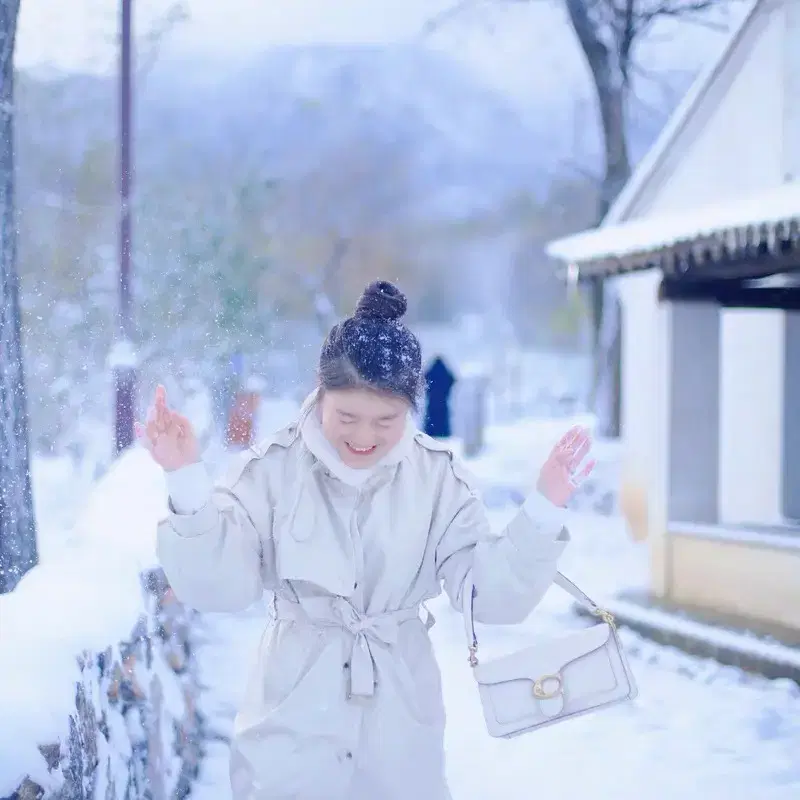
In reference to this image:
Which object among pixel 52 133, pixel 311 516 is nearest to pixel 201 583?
pixel 311 516

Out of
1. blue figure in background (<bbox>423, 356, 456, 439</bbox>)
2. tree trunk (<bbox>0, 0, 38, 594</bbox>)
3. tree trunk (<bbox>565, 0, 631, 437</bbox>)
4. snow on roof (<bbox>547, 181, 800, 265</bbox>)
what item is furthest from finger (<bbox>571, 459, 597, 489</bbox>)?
tree trunk (<bbox>565, 0, 631, 437</bbox>)

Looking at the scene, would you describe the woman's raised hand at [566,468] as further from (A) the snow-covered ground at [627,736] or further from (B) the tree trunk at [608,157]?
(B) the tree trunk at [608,157]

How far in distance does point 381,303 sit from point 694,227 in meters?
2.73

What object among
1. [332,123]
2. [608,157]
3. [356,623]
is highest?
[332,123]

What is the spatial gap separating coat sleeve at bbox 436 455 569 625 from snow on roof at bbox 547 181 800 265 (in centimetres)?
247

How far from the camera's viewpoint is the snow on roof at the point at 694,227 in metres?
3.53

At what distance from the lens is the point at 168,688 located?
265 centimetres

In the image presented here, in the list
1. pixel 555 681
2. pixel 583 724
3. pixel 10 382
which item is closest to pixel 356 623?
pixel 555 681

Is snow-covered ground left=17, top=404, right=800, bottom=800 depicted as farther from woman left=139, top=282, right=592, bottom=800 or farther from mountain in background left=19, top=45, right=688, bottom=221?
mountain in background left=19, top=45, right=688, bottom=221

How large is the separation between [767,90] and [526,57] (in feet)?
23.1

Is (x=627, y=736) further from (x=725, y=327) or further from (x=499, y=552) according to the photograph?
(x=725, y=327)

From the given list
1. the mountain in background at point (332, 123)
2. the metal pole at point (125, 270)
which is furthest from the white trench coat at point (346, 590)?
the mountain in background at point (332, 123)

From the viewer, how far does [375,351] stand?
4.80 feet

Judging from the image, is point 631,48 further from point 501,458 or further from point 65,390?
point 65,390
